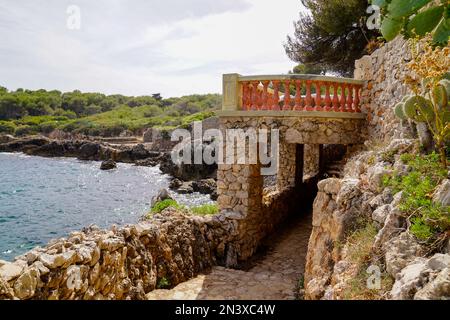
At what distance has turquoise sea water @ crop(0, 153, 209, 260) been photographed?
1741 cm

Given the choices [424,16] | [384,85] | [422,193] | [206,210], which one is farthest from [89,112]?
[422,193]

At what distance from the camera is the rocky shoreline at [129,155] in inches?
1037

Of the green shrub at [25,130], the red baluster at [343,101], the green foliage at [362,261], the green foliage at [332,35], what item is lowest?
the green foliage at [362,261]

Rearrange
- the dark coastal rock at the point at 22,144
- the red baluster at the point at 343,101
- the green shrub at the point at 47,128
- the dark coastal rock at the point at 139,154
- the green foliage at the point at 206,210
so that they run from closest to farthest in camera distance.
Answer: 1. the red baluster at the point at 343,101
2. the green foliage at the point at 206,210
3. the dark coastal rock at the point at 139,154
4. the dark coastal rock at the point at 22,144
5. the green shrub at the point at 47,128

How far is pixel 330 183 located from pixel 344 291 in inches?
88.1

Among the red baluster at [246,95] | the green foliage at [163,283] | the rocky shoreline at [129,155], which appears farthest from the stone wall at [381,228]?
the rocky shoreline at [129,155]

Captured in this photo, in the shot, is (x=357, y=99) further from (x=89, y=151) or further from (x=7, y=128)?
(x=7, y=128)

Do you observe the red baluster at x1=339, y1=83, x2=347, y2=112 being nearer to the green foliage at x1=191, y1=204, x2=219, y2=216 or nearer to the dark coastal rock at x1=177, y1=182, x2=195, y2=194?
the green foliage at x1=191, y1=204, x2=219, y2=216

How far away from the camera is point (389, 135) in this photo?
7355 millimetres

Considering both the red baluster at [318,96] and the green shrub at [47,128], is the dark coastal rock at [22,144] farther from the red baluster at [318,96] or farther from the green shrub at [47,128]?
the red baluster at [318,96]

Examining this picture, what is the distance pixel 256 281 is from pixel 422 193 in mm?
4403

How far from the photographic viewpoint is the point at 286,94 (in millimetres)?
8672

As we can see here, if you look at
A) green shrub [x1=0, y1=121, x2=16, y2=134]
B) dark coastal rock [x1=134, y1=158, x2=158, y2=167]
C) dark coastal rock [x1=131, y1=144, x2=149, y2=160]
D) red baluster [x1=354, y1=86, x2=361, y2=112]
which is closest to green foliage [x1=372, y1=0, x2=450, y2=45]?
red baluster [x1=354, y1=86, x2=361, y2=112]

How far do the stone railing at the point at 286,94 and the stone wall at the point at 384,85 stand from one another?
0.35 meters
